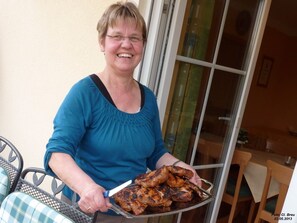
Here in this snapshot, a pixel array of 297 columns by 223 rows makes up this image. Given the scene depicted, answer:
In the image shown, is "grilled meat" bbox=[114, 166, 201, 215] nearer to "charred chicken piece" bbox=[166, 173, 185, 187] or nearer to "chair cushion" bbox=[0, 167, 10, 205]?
"charred chicken piece" bbox=[166, 173, 185, 187]

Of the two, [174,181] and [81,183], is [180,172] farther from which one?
[81,183]

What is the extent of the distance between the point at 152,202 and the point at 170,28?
108 centimetres

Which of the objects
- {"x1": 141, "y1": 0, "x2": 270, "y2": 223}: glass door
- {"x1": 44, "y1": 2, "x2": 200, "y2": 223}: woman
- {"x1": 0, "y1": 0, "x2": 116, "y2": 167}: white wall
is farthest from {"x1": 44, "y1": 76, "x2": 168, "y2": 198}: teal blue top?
{"x1": 0, "y1": 0, "x2": 116, "y2": 167}: white wall

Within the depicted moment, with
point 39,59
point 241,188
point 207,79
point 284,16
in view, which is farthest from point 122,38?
point 284,16

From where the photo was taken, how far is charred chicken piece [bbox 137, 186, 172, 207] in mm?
924

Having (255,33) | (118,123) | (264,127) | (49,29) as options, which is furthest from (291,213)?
(264,127)

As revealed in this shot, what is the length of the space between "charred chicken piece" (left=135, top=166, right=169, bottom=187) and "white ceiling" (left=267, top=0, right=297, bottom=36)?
345cm

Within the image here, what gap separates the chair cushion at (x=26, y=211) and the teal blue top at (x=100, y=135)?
106 mm

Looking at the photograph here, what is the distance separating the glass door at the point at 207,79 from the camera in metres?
1.85

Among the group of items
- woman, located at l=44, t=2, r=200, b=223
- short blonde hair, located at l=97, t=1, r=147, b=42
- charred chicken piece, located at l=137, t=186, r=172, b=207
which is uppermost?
short blonde hair, located at l=97, t=1, r=147, b=42

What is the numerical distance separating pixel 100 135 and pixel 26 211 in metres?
0.31

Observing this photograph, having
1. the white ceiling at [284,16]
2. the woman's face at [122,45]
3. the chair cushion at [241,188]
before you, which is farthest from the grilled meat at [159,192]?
the white ceiling at [284,16]

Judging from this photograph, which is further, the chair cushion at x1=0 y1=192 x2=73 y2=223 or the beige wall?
the beige wall

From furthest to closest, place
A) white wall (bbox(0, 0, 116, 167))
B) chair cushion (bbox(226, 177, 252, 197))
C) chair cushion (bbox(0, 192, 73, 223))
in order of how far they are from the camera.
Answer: chair cushion (bbox(226, 177, 252, 197)) < white wall (bbox(0, 0, 116, 167)) < chair cushion (bbox(0, 192, 73, 223))
